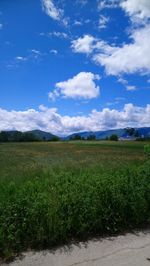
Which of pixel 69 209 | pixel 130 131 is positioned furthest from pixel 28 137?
pixel 69 209

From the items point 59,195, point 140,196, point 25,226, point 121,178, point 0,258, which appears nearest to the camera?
point 0,258

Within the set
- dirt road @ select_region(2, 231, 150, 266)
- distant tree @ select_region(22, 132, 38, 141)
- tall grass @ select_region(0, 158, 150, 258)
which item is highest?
distant tree @ select_region(22, 132, 38, 141)

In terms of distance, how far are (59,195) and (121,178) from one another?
138 centimetres

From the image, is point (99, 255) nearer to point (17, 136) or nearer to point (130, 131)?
point (17, 136)

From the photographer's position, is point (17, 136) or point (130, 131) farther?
point (130, 131)

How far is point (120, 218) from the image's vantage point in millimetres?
5270

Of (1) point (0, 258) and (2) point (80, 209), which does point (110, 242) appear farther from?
(1) point (0, 258)

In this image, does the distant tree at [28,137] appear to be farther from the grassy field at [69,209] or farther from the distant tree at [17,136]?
the grassy field at [69,209]

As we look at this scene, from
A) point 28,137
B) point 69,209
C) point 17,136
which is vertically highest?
point 17,136

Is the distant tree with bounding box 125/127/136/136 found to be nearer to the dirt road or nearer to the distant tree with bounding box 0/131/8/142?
the distant tree with bounding box 0/131/8/142

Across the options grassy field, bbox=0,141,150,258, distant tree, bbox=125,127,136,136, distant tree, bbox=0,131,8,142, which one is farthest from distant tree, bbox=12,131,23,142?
grassy field, bbox=0,141,150,258

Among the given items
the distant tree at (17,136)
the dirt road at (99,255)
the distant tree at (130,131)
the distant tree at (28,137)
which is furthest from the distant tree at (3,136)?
the dirt road at (99,255)

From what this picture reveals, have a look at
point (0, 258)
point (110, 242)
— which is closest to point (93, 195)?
point (110, 242)

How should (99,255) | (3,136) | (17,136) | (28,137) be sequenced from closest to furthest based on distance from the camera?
(99,255) < (3,136) < (28,137) < (17,136)
